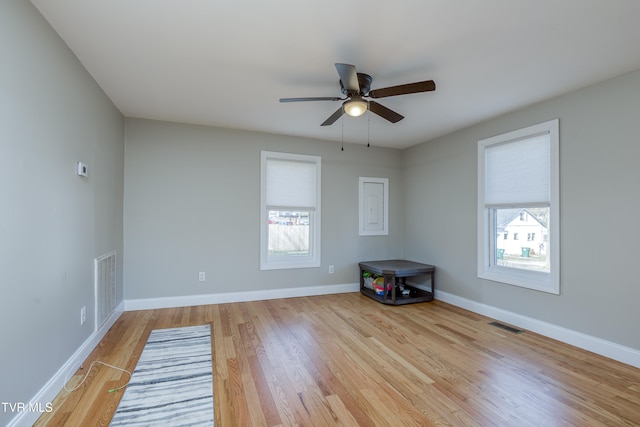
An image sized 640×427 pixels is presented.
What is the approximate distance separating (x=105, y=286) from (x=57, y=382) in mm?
1124

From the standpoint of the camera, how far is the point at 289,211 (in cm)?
456

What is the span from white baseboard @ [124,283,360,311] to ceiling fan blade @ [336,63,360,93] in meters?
3.15

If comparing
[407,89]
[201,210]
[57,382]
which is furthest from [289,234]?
[57,382]

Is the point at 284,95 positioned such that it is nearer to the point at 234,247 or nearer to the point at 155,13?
the point at 155,13

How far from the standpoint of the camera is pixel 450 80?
2.69m

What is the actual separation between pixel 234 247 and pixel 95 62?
2568mm

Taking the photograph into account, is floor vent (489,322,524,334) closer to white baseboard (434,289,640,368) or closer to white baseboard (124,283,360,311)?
white baseboard (434,289,640,368)

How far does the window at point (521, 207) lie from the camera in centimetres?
305

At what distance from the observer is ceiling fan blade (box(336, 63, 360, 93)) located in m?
2.01

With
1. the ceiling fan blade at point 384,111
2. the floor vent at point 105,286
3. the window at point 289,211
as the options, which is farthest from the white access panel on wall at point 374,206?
the floor vent at point 105,286

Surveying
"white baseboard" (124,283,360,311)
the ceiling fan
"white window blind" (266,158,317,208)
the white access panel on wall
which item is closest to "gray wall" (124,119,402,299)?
"white baseboard" (124,283,360,311)

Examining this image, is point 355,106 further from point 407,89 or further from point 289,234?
point 289,234

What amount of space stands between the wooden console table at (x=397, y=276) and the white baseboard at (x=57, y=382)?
133 inches

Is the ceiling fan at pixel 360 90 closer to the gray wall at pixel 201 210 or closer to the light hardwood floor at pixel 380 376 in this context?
the gray wall at pixel 201 210
